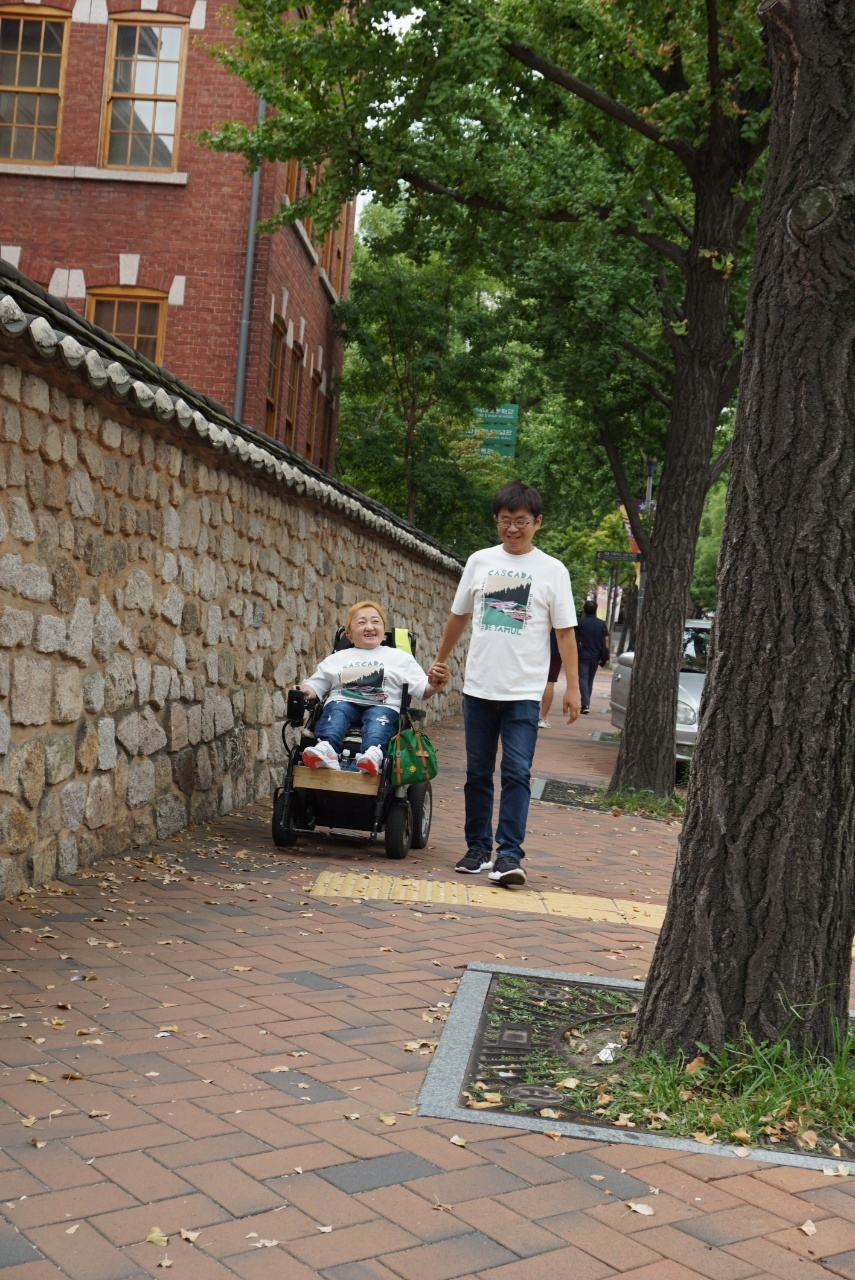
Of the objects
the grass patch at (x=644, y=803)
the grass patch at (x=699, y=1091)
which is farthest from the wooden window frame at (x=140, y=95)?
the grass patch at (x=699, y=1091)

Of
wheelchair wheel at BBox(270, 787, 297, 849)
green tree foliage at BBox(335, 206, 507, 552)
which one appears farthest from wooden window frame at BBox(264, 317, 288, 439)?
wheelchair wheel at BBox(270, 787, 297, 849)

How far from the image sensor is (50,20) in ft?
58.2

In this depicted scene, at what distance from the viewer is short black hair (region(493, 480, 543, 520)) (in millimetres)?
6930

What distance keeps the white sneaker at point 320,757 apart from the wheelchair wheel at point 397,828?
0.39 m

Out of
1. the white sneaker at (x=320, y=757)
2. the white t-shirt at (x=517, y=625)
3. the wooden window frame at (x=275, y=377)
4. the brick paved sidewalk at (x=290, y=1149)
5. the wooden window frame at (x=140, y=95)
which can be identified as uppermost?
the wooden window frame at (x=140, y=95)

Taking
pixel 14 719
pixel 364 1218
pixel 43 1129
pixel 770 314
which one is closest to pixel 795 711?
pixel 770 314

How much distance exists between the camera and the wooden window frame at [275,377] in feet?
60.7

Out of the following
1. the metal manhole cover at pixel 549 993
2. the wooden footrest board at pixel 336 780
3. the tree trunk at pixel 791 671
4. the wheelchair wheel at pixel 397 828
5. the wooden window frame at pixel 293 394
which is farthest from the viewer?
the wooden window frame at pixel 293 394

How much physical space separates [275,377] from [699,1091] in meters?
16.1

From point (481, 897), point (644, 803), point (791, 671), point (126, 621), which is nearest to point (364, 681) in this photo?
point (126, 621)

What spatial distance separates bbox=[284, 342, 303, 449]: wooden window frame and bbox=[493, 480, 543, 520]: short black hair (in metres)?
13.4

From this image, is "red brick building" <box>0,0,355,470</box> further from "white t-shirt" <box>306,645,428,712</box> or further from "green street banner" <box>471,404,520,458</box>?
"white t-shirt" <box>306,645,428,712</box>

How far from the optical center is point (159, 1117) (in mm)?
3346

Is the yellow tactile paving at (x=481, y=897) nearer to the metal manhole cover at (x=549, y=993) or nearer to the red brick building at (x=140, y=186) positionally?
the metal manhole cover at (x=549, y=993)
